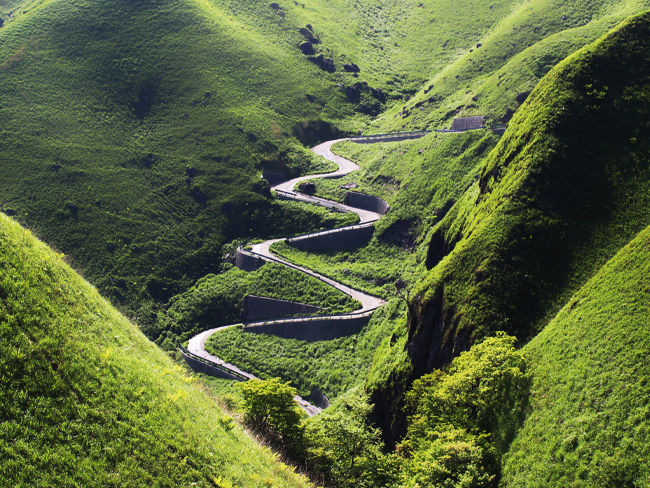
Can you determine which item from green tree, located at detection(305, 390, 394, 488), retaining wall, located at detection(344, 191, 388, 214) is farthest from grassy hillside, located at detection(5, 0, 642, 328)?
green tree, located at detection(305, 390, 394, 488)

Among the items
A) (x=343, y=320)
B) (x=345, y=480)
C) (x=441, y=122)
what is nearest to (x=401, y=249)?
(x=343, y=320)

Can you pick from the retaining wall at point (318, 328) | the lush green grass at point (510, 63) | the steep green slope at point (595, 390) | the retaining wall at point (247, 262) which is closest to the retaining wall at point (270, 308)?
the retaining wall at point (318, 328)

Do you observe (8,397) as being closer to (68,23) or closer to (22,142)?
(22,142)

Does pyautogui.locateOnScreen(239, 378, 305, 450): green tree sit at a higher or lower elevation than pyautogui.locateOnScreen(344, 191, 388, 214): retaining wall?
higher

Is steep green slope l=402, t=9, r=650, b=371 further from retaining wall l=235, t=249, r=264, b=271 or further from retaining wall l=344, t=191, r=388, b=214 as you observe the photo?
retaining wall l=235, t=249, r=264, b=271

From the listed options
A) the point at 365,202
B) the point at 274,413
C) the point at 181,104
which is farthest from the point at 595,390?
the point at 181,104

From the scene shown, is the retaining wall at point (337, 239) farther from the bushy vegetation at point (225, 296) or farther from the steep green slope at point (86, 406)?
the steep green slope at point (86, 406)
